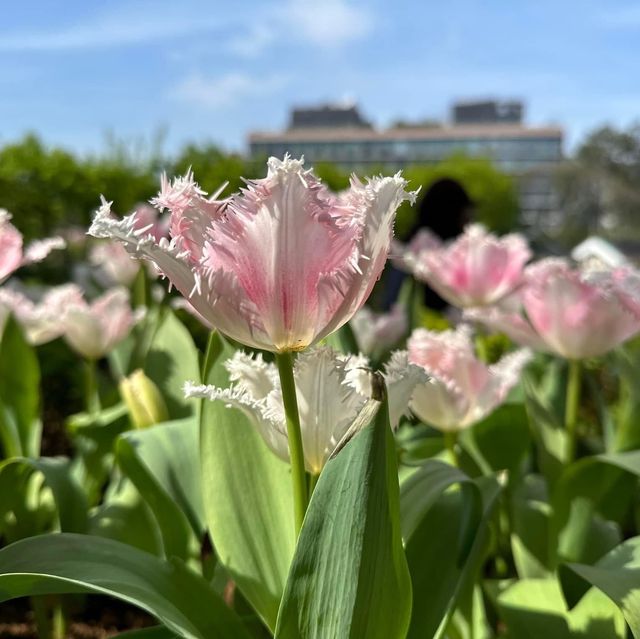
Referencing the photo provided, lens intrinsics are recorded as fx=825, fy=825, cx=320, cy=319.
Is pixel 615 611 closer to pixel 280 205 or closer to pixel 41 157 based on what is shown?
pixel 280 205

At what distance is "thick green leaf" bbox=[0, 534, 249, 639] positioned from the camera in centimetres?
72

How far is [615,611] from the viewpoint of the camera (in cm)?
96

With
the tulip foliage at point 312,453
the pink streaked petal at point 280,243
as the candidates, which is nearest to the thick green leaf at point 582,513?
the tulip foliage at point 312,453

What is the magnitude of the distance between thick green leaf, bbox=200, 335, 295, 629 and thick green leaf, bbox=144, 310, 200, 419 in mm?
467

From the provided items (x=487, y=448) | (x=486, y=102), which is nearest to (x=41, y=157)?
(x=487, y=448)

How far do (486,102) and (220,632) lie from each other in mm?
54358

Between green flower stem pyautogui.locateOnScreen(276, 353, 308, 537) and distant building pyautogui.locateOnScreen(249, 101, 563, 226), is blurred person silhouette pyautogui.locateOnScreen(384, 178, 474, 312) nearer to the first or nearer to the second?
green flower stem pyautogui.locateOnScreen(276, 353, 308, 537)

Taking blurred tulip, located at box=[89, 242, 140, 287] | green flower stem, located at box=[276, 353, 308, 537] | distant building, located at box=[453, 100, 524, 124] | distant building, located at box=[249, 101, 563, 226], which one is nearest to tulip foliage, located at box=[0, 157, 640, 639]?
green flower stem, located at box=[276, 353, 308, 537]

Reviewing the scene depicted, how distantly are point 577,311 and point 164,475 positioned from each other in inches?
27.3

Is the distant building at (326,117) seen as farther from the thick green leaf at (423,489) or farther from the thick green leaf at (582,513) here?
the thick green leaf at (423,489)

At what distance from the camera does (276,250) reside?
0.62 metres

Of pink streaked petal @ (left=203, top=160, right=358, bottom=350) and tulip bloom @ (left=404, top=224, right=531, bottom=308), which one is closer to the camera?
pink streaked petal @ (left=203, top=160, right=358, bottom=350)

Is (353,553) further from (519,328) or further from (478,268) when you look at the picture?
(478,268)

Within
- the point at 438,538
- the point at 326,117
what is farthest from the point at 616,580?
the point at 326,117
